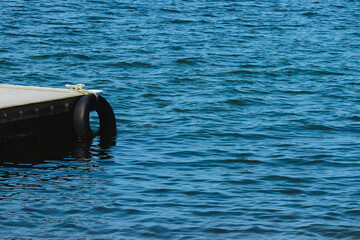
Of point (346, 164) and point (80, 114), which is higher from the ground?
point (80, 114)

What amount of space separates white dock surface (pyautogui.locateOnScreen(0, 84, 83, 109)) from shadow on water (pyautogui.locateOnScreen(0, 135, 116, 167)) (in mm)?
701

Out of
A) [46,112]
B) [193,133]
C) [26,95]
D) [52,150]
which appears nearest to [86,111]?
[46,112]

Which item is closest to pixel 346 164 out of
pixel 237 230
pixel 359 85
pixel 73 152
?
pixel 237 230

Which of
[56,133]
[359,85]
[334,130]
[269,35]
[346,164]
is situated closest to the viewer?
[346,164]

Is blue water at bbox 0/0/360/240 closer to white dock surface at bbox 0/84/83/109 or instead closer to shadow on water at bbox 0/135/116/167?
shadow on water at bbox 0/135/116/167

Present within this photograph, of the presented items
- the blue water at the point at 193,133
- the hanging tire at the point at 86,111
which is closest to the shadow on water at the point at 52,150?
the blue water at the point at 193,133

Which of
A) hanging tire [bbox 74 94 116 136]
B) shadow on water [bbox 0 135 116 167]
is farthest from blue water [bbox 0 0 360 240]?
hanging tire [bbox 74 94 116 136]

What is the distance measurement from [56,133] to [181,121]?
132 inches

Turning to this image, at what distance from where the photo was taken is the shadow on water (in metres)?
11.8

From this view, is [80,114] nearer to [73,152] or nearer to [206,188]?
[73,152]

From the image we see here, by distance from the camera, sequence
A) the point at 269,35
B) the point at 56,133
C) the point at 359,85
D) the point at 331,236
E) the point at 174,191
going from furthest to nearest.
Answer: the point at 269,35
the point at 359,85
the point at 56,133
the point at 174,191
the point at 331,236

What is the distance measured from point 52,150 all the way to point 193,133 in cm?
313

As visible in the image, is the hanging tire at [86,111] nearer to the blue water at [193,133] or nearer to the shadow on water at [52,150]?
the shadow on water at [52,150]

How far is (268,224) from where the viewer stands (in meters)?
9.06
